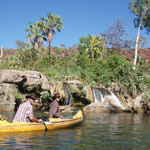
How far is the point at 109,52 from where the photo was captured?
4362 cm

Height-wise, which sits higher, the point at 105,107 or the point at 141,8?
the point at 141,8

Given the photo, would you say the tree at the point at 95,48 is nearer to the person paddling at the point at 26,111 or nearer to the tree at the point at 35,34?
the tree at the point at 35,34

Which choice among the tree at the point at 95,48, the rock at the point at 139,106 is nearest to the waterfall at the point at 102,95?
the rock at the point at 139,106

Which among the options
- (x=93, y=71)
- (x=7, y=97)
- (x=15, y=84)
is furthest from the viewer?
(x=93, y=71)

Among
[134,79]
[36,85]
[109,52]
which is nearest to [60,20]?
[109,52]

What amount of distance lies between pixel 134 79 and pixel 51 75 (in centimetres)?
837

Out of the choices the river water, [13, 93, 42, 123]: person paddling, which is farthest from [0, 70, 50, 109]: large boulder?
[13, 93, 42, 123]: person paddling

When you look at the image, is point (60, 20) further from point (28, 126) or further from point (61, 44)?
point (28, 126)

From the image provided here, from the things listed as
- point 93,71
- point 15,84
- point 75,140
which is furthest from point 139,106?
point 75,140

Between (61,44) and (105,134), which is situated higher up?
(61,44)

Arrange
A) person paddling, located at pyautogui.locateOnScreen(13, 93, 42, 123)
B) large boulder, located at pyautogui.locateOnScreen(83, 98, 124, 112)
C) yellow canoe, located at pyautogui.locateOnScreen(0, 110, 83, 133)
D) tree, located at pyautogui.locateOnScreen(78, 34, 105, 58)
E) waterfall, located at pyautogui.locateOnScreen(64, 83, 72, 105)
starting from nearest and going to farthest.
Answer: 1. person paddling, located at pyautogui.locateOnScreen(13, 93, 42, 123)
2. yellow canoe, located at pyautogui.locateOnScreen(0, 110, 83, 133)
3. large boulder, located at pyautogui.locateOnScreen(83, 98, 124, 112)
4. waterfall, located at pyautogui.locateOnScreen(64, 83, 72, 105)
5. tree, located at pyautogui.locateOnScreen(78, 34, 105, 58)

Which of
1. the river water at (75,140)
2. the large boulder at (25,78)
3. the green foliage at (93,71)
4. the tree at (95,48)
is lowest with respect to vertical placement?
the river water at (75,140)

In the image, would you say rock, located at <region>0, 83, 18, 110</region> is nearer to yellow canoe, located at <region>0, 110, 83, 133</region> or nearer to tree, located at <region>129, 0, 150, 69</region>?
yellow canoe, located at <region>0, 110, 83, 133</region>

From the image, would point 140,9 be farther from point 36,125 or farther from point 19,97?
point 36,125
